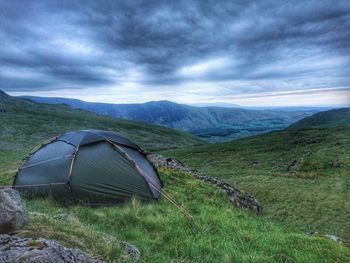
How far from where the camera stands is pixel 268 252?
9266mm

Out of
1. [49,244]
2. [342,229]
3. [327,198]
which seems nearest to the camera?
[49,244]

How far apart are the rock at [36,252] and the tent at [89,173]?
8.09 meters

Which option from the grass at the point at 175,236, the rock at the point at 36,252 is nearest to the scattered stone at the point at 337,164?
the grass at the point at 175,236

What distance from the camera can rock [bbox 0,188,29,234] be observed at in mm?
6938

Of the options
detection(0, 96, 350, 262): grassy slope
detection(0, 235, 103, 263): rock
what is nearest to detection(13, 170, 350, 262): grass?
detection(0, 96, 350, 262): grassy slope

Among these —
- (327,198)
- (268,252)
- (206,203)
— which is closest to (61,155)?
(206,203)

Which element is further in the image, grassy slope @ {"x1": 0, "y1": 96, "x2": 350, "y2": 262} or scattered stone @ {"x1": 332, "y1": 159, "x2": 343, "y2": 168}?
scattered stone @ {"x1": 332, "y1": 159, "x2": 343, "y2": 168}

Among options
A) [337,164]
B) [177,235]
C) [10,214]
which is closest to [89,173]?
[177,235]

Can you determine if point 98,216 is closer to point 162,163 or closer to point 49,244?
point 49,244

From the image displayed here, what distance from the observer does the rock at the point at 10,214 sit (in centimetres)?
694

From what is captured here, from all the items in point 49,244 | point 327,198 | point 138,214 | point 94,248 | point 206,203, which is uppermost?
point 49,244

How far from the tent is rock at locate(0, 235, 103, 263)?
8.09m

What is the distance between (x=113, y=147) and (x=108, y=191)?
2270 millimetres

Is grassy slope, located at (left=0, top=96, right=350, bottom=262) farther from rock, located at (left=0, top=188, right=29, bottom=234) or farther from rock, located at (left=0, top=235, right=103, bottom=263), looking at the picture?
rock, located at (left=0, top=235, right=103, bottom=263)
